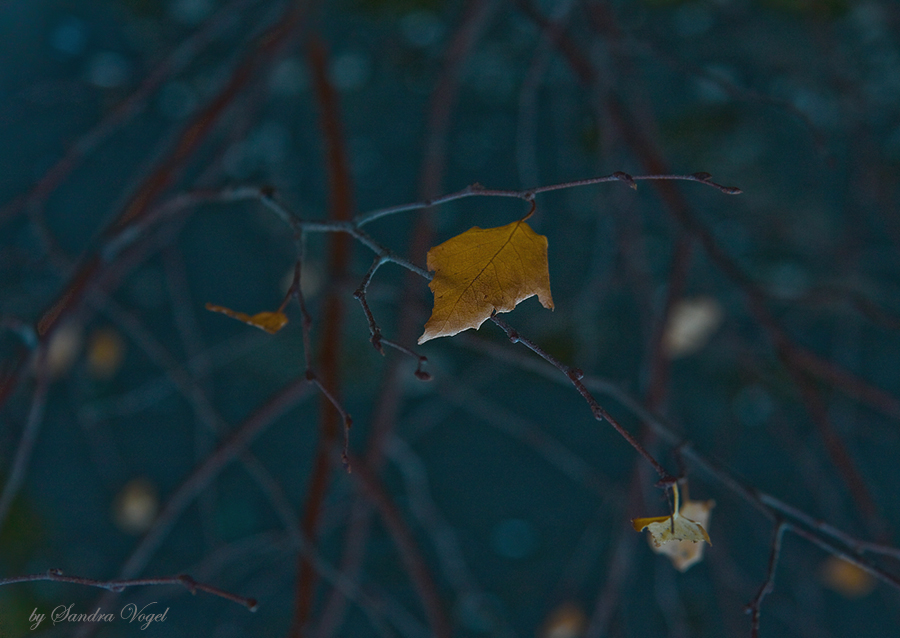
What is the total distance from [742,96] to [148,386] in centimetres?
115

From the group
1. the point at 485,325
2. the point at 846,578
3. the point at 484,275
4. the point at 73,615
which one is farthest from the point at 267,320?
the point at 846,578

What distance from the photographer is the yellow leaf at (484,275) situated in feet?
1.04

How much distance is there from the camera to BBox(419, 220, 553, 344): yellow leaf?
1.04ft

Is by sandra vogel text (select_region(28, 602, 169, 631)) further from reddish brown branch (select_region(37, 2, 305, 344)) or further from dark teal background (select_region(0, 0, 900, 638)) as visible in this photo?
reddish brown branch (select_region(37, 2, 305, 344))

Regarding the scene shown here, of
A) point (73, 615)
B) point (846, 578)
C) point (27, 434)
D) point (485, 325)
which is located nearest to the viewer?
point (27, 434)

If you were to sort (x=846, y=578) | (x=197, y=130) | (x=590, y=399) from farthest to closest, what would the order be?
(x=846, y=578) → (x=197, y=130) → (x=590, y=399)

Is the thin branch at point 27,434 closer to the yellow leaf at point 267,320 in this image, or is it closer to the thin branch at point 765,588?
the yellow leaf at point 267,320

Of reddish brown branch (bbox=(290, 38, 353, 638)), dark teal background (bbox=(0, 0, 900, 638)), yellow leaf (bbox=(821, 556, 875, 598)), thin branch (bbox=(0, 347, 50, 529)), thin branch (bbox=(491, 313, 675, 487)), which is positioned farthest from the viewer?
dark teal background (bbox=(0, 0, 900, 638))

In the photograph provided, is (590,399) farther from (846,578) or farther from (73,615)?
(846,578)

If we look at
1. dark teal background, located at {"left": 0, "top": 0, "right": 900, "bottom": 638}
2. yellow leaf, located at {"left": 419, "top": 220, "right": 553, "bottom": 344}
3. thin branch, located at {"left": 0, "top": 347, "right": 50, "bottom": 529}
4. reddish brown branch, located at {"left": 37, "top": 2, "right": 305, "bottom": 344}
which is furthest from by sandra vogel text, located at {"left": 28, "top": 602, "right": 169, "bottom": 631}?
yellow leaf, located at {"left": 419, "top": 220, "right": 553, "bottom": 344}

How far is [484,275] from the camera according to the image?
33 centimetres

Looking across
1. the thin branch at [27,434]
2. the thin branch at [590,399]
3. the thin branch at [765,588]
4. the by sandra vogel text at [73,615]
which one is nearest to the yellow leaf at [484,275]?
the thin branch at [590,399]

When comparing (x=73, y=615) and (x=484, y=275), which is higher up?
(x=484, y=275)

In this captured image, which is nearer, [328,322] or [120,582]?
[120,582]
